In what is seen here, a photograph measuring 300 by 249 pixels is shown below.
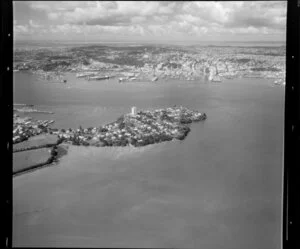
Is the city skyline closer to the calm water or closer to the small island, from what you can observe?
the calm water

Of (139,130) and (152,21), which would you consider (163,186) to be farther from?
(152,21)

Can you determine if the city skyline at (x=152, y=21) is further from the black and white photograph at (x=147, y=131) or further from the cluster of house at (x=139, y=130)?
the cluster of house at (x=139, y=130)

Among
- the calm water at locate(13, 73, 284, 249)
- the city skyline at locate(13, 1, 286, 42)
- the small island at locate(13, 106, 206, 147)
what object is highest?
the city skyline at locate(13, 1, 286, 42)

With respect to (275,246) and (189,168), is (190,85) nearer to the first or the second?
(189,168)

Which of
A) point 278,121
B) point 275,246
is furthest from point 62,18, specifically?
point 275,246

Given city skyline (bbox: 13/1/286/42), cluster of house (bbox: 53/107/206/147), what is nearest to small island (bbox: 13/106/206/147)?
cluster of house (bbox: 53/107/206/147)

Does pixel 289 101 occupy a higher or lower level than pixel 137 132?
higher

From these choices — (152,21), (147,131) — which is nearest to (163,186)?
(147,131)
